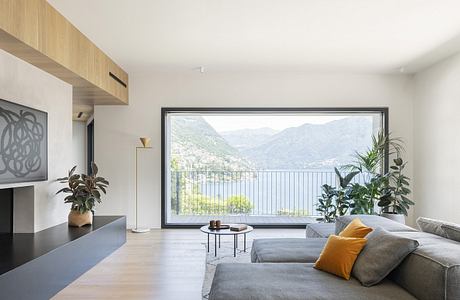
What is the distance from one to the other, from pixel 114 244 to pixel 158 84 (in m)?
2.84

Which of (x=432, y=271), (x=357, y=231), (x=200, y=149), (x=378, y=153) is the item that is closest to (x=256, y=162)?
(x=200, y=149)

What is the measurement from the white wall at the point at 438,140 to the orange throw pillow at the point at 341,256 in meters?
3.24

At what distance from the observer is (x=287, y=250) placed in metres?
3.10

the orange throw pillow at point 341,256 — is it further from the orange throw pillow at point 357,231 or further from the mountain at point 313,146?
the mountain at point 313,146

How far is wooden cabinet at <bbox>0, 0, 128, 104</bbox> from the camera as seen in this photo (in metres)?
2.92

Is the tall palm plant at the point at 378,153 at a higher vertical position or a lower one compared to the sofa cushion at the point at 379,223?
higher

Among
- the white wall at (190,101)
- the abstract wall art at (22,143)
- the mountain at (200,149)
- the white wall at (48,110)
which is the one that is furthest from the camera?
the mountain at (200,149)

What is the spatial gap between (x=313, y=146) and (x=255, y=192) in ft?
5.70

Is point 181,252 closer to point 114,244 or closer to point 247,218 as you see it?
point 114,244

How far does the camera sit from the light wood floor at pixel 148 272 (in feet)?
10.6

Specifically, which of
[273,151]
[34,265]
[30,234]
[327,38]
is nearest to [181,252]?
[30,234]

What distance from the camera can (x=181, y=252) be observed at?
4676 millimetres

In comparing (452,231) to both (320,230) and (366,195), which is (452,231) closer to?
(320,230)

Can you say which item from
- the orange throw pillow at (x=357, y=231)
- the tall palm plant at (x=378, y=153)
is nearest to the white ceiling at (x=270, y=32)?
the tall palm plant at (x=378, y=153)
